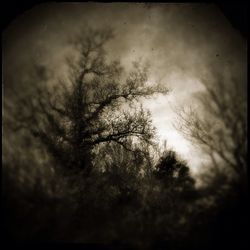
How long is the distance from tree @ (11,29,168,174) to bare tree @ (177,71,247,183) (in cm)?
112

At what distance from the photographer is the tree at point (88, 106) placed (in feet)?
21.2

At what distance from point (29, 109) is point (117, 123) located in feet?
8.69

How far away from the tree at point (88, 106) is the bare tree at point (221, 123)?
1.12 meters

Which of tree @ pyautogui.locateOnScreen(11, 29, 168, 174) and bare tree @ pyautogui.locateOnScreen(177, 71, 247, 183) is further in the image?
tree @ pyautogui.locateOnScreen(11, 29, 168, 174)

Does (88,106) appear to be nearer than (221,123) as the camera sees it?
No

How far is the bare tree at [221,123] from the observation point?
229 inches

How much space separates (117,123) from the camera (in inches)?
259

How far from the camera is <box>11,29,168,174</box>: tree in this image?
6.46m

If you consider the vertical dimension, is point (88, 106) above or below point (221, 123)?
above

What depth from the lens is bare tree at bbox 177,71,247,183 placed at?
5828 mm

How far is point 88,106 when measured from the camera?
6.59 meters

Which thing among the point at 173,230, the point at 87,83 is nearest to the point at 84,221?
the point at 173,230

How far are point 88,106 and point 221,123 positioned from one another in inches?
151

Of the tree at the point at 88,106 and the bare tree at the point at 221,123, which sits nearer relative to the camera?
the bare tree at the point at 221,123
